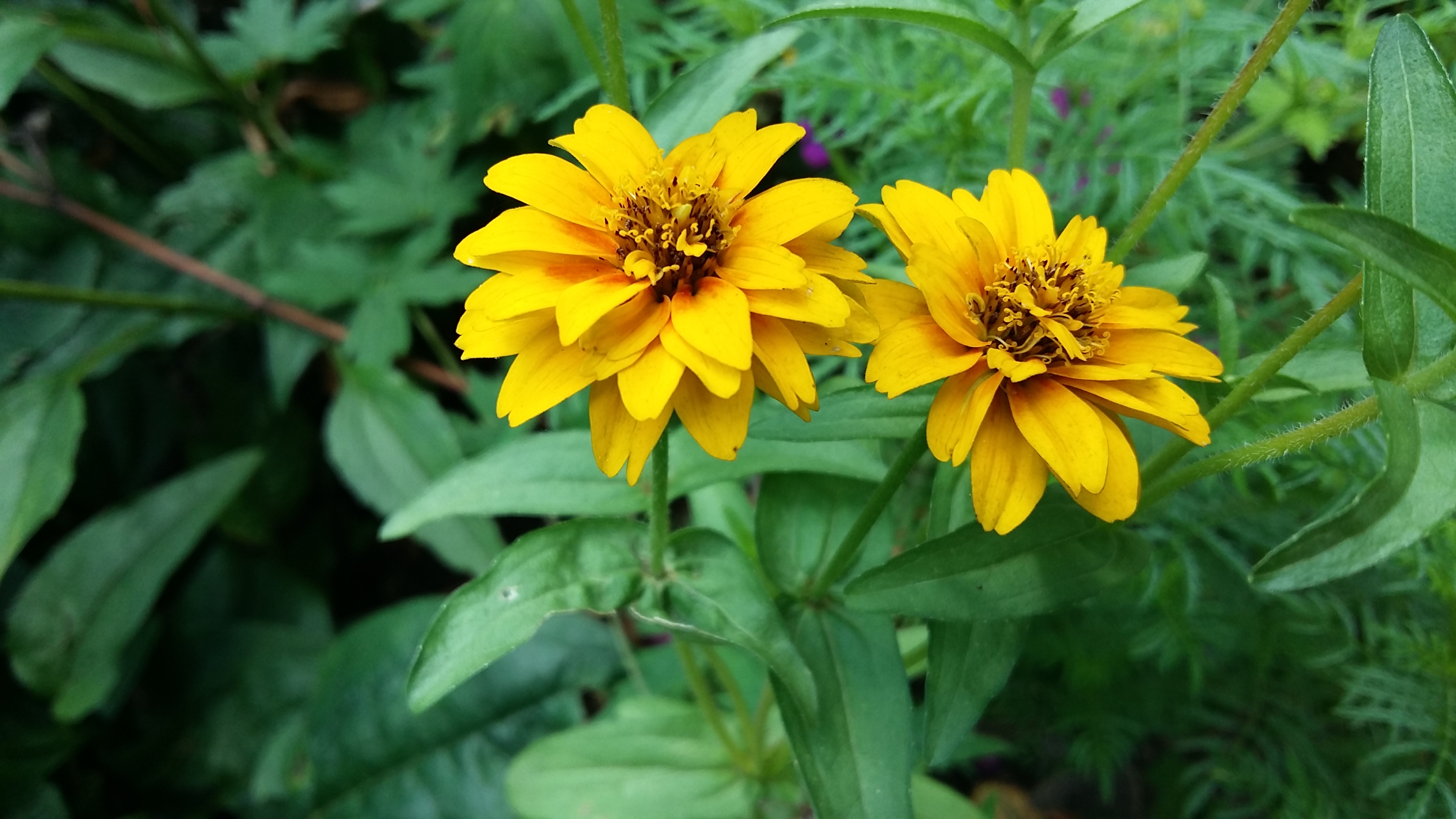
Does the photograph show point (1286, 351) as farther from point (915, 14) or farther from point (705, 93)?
point (705, 93)

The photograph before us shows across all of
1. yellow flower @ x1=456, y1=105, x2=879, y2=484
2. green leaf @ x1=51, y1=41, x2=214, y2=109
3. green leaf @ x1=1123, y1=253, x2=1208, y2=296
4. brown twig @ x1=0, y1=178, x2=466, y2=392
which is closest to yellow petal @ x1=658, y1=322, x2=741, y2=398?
yellow flower @ x1=456, y1=105, x2=879, y2=484

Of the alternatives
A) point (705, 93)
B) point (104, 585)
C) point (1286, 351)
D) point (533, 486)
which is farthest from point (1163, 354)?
point (104, 585)

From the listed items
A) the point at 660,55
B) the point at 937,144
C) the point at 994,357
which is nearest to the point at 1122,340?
the point at 994,357

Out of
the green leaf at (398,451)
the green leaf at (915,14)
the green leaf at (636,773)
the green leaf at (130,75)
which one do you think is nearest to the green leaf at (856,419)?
the green leaf at (915,14)

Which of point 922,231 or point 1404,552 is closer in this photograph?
point 922,231

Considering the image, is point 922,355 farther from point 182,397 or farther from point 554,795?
point 182,397

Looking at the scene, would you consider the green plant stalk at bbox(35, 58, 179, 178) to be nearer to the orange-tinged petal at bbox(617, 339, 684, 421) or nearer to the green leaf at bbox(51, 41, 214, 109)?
the green leaf at bbox(51, 41, 214, 109)
